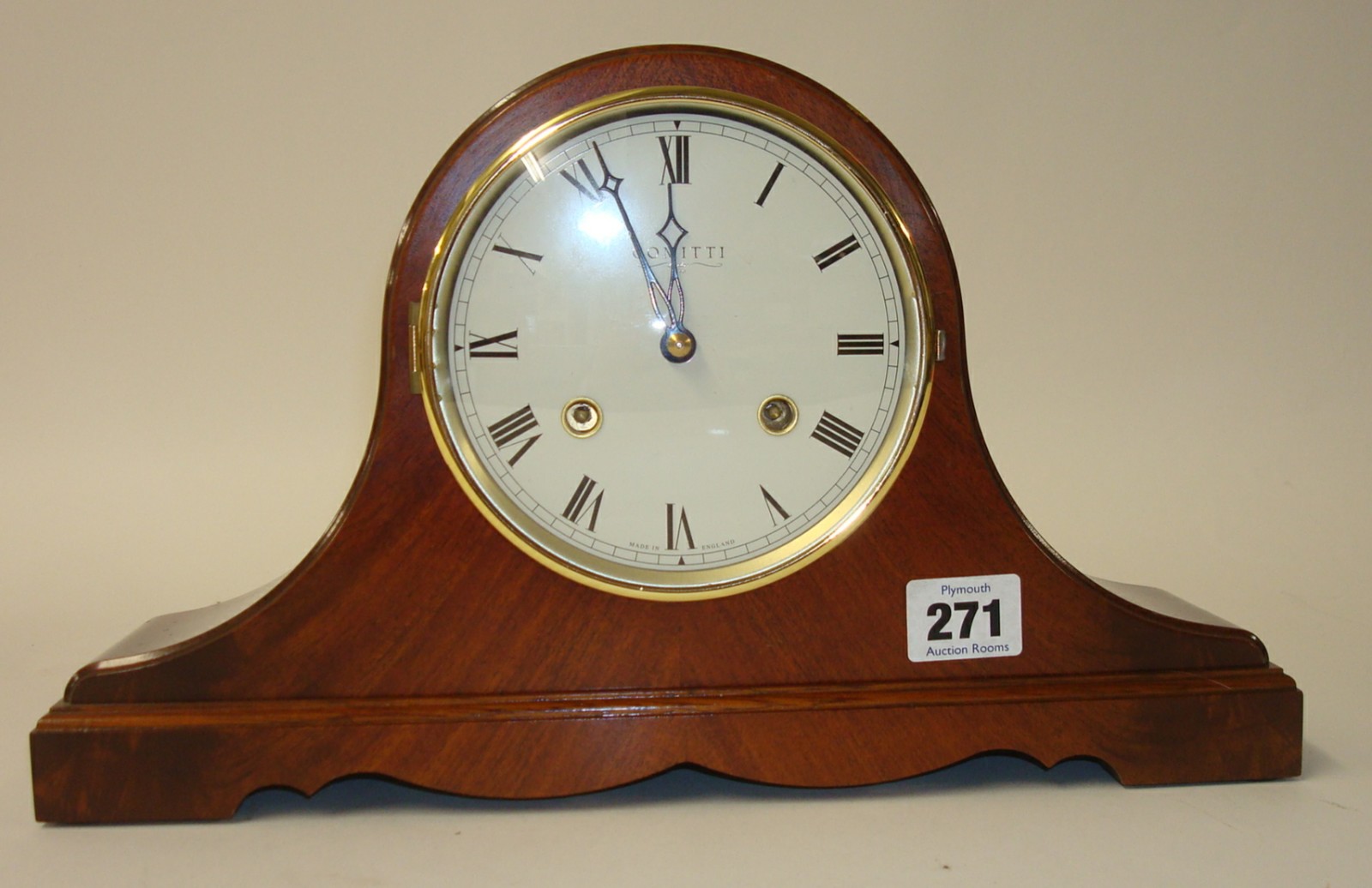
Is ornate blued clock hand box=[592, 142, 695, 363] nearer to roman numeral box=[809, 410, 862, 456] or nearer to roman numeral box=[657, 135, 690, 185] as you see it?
roman numeral box=[657, 135, 690, 185]

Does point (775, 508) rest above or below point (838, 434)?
below

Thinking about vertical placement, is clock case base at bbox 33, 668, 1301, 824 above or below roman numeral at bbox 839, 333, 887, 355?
below

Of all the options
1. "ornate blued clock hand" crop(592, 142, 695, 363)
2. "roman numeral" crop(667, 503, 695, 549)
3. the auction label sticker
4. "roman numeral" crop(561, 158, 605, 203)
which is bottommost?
the auction label sticker

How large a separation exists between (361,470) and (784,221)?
73cm

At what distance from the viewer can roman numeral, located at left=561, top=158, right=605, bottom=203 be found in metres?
2.10

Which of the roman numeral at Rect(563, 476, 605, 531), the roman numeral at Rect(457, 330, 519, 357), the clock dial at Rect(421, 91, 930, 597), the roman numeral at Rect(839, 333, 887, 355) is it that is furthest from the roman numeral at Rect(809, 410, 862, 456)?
the roman numeral at Rect(457, 330, 519, 357)

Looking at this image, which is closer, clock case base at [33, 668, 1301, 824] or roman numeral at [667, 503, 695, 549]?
clock case base at [33, 668, 1301, 824]

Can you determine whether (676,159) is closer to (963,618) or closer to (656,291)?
(656,291)

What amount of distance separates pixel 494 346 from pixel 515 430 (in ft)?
0.42

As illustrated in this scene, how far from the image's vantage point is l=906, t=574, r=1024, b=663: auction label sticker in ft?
7.02

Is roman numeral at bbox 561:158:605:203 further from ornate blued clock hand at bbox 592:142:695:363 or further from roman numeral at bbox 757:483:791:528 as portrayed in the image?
roman numeral at bbox 757:483:791:528

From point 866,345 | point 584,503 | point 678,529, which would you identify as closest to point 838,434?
point 866,345

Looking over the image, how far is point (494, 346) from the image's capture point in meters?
2.09

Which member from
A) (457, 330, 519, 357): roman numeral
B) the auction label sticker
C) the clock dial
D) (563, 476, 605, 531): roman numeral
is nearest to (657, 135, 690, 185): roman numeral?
the clock dial
